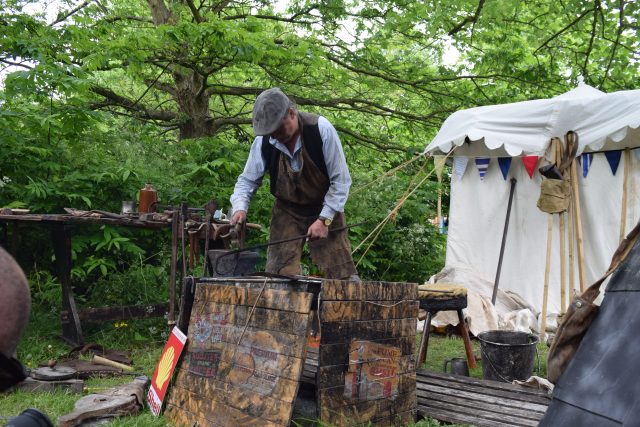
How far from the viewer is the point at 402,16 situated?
8.31 m

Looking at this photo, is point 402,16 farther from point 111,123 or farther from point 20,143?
point 20,143

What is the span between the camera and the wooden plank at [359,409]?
9.74ft

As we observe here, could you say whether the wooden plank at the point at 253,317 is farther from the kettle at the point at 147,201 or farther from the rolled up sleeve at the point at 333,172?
the kettle at the point at 147,201

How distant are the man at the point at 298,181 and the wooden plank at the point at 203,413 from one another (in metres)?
1.26

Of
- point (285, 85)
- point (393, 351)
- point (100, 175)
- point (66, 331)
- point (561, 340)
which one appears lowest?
point (66, 331)

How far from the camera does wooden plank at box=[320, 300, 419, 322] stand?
3.01 metres

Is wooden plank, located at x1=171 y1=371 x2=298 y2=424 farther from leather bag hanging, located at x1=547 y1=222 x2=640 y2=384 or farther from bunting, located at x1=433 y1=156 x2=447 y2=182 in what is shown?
bunting, located at x1=433 y1=156 x2=447 y2=182

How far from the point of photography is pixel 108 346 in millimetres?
5121

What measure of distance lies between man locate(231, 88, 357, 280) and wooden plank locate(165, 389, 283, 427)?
126 centimetres

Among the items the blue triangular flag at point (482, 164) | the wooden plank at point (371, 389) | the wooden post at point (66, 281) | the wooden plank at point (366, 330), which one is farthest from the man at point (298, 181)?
the blue triangular flag at point (482, 164)

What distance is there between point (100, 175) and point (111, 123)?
1688 millimetres

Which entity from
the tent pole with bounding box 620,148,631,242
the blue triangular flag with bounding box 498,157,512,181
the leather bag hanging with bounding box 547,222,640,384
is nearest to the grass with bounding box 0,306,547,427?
the tent pole with bounding box 620,148,631,242

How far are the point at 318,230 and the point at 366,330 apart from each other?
962mm

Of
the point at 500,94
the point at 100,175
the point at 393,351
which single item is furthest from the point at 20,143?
the point at 500,94
